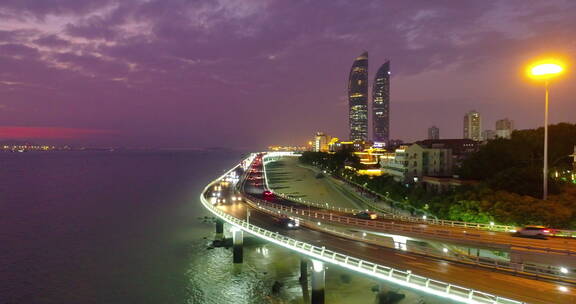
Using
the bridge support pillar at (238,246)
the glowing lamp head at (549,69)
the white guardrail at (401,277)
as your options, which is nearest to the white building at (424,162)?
the glowing lamp head at (549,69)

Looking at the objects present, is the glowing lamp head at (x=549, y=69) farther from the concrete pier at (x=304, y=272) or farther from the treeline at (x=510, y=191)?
the concrete pier at (x=304, y=272)

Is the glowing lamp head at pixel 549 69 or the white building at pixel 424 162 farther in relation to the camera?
the white building at pixel 424 162

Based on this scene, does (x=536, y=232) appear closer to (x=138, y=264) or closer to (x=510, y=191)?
(x=510, y=191)

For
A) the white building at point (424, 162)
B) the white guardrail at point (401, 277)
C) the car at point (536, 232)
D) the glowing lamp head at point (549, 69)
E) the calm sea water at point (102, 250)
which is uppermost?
the glowing lamp head at point (549, 69)

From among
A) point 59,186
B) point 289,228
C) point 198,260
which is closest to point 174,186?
point 59,186

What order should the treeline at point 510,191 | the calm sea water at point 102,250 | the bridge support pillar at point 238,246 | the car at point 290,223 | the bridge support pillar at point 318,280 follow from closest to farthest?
the bridge support pillar at point 318,280 < the treeline at point 510,191 < the calm sea water at point 102,250 < the car at point 290,223 < the bridge support pillar at point 238,246

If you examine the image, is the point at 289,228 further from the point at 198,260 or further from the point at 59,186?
the point at 59,186

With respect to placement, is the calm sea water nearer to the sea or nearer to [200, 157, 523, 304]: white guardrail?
the sea

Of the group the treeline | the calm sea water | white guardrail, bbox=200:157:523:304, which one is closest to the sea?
the calm sea water

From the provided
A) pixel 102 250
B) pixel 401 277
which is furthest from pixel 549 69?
pixel 102 250
